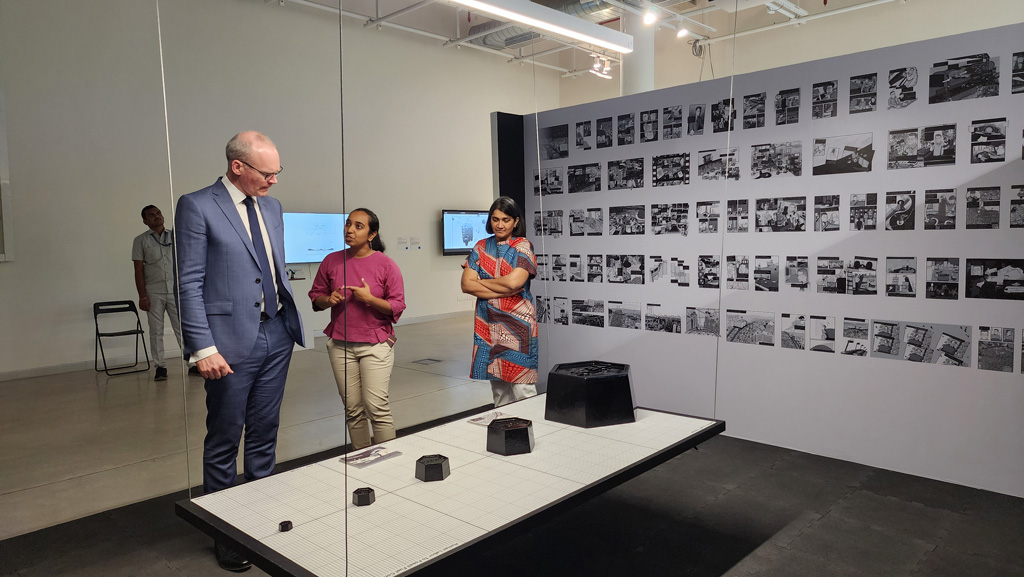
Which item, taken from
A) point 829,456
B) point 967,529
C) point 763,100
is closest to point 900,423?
point 829,456

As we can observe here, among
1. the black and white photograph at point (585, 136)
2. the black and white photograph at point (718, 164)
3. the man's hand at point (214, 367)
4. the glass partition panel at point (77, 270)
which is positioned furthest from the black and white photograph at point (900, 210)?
the glass partition panel at point (77, 270)

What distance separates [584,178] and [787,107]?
1.28 m

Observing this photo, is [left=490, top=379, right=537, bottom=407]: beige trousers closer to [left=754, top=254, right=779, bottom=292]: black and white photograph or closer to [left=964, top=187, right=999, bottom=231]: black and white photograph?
[left=754, top=254, right=779, bottom=292]: black and white photograph

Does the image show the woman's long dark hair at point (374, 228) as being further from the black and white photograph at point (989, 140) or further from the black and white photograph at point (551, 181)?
the black and white photograph at point (989, 140)

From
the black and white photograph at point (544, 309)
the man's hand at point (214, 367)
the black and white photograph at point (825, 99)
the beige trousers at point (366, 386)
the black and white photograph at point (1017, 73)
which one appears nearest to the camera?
the man's hand at point (214, 367)

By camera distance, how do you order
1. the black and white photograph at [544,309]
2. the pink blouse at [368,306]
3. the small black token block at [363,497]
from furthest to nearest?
the black and white photograph at [544,309] → the pink blouse at [368,306] → the small black token block at [363,497]

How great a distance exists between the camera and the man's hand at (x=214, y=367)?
187 cm

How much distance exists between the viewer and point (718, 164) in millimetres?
3848

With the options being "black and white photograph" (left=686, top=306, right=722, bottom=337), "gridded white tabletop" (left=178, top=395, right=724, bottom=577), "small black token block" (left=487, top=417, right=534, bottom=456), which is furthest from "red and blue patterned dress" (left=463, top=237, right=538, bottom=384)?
"black and white photograph" (left=686, top=306, right=722, bottom=337)

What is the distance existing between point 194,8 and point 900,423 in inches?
145

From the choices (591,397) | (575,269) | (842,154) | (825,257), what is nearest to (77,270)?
(575,269)

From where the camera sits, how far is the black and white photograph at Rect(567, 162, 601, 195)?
4.17 metres

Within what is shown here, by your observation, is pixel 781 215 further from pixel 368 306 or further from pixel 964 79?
pixel 368 306

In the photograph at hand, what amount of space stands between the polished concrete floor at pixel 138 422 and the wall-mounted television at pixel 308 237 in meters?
0.46
